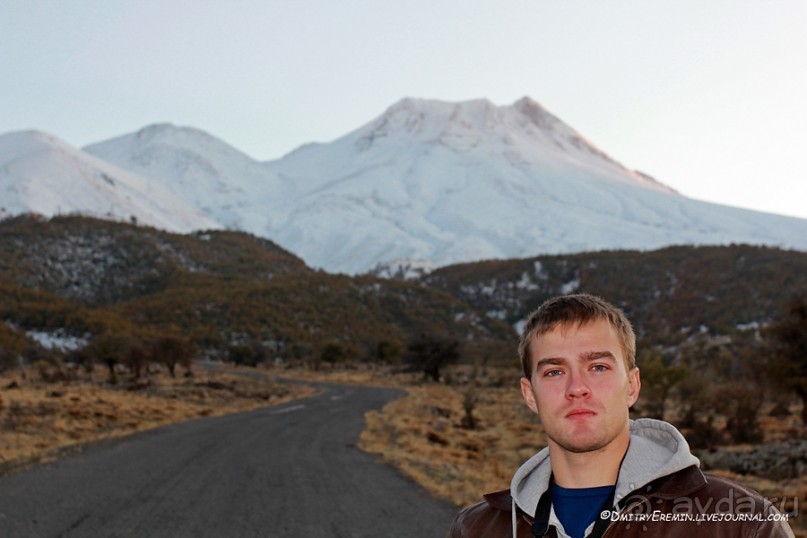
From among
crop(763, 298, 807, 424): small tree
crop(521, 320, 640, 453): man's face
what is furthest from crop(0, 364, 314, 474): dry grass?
crop(763, 298, 807, 424): small tree

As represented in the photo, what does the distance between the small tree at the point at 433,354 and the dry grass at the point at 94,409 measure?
735 inches

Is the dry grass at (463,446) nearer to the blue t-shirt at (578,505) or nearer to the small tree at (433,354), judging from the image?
the blue t-shirt at (578,505)

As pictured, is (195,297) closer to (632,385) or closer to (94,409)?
(94,409)

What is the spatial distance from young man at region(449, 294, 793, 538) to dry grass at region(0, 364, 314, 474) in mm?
12909

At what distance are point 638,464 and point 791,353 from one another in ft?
82.0

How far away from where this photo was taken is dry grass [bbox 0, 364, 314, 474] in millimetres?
16250

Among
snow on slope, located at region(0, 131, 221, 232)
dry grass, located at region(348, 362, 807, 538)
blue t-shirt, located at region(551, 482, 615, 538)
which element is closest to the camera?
blue t-shirt, located at region(551, 482, 615, 538)

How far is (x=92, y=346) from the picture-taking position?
47.5 meters

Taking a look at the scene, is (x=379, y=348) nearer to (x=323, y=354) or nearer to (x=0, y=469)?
(x=323, y=354)

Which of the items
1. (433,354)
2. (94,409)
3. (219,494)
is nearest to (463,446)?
(219,494)

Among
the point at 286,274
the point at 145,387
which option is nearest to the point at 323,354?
the point at 145,387

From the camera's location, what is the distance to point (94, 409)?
22.6m

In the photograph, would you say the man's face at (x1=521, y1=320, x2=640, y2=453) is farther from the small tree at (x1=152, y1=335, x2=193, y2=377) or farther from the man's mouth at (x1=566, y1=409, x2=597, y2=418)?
the small tree at (x1=152, y1=335, x2=193, y2=377)

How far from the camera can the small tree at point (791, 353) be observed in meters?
22.9
